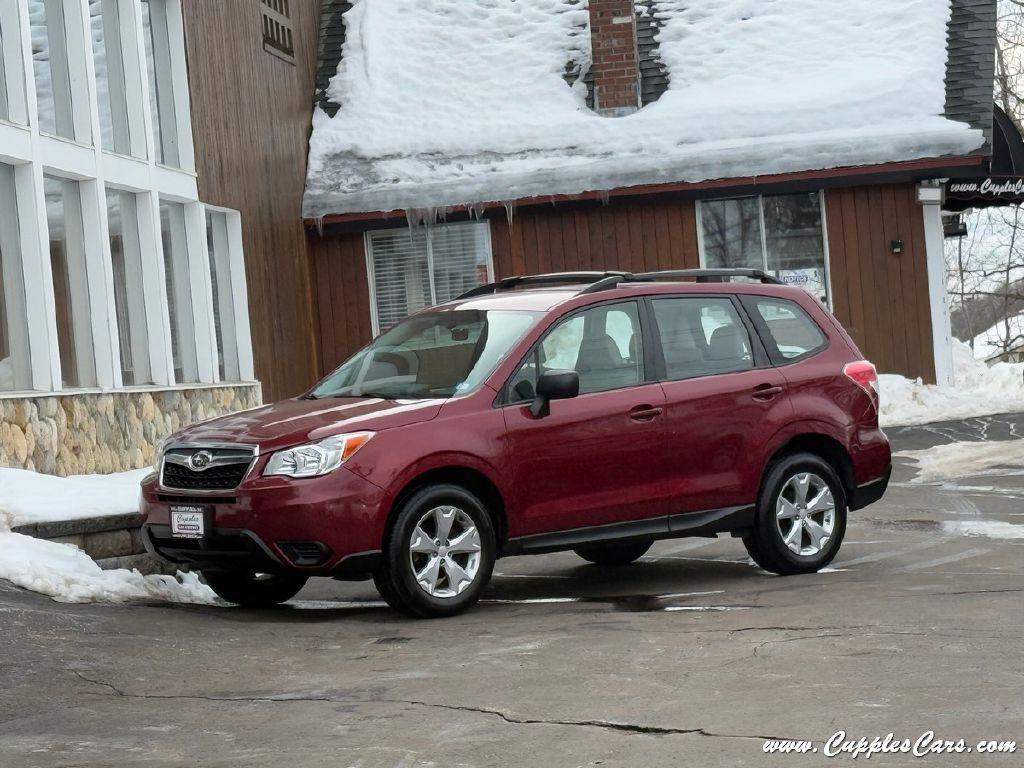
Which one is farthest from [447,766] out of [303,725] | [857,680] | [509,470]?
[509,470]

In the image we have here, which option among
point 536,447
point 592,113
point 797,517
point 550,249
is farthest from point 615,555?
point 592,113

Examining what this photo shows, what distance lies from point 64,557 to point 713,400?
4068 mm

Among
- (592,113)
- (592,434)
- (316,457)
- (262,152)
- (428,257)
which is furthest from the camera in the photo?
(428,257)

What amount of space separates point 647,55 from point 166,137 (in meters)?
8.95

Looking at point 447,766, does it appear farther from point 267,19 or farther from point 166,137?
point 267,19

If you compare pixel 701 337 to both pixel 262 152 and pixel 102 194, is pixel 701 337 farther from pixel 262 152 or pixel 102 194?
pixel 262 152

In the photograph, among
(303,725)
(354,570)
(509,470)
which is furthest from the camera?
(509,470)

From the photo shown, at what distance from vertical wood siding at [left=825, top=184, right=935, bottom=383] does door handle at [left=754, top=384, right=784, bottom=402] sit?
12749mm

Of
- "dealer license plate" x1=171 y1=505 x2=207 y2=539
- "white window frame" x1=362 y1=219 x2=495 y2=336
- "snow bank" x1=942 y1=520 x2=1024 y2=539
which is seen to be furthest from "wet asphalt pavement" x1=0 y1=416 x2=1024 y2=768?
"white window frame" x1=362 y1=219 x2=495 y2=336

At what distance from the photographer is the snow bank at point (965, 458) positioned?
15.1 metres

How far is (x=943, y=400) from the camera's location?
848 inches

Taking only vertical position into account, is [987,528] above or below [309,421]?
below

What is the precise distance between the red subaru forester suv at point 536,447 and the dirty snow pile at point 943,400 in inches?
435

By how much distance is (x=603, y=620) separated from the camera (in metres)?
7.95
